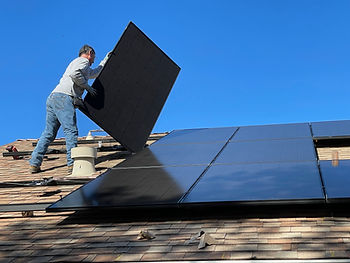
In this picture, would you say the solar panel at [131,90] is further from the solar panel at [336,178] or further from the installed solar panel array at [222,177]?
the solar panel at [336,178]

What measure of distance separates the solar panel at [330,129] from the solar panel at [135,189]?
298cm

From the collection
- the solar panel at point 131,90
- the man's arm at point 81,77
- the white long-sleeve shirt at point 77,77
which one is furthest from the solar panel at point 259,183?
the white long-sleeve shirt at point 77,77

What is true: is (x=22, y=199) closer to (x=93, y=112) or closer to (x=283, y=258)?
(x=93, y=112)

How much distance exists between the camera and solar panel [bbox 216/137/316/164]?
6.46 m

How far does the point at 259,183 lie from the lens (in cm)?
529

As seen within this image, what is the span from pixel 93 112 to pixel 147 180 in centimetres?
233

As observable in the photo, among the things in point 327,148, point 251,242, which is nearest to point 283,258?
point 251,242

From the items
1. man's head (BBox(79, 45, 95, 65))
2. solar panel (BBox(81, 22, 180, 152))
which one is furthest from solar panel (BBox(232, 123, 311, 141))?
man's head (BBox(79, 45, 95, 65))

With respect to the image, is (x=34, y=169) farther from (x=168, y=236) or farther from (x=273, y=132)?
(x=168, y=236)

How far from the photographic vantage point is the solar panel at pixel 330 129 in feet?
27.3

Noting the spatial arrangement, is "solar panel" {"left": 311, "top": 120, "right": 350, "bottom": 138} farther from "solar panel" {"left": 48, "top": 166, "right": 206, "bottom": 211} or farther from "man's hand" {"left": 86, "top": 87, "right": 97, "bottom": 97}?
"man's hand" {"left": 86, "top": 87, "right": 97, "bottom": 97}

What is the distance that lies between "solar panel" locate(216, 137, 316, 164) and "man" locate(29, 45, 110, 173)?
270cm

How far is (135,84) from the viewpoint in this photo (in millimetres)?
8938

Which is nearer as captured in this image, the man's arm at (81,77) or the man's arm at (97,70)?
the man's arm at (81,77)
